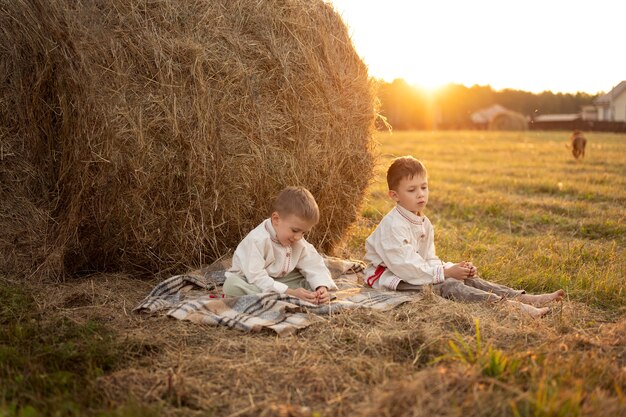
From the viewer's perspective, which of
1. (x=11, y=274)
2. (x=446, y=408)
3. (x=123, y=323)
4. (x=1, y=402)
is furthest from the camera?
(x=11, y=274)

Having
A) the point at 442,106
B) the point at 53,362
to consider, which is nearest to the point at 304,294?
the point at 53,362

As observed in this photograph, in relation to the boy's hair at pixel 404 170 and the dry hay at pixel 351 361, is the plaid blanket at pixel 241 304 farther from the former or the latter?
the boy's hair at pixel 404 170

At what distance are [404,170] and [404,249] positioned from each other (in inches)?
22.1

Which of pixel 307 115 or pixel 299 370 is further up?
pixel 307 115

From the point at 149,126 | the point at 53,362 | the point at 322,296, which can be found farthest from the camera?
the point at 149,126

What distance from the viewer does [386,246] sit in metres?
4.86

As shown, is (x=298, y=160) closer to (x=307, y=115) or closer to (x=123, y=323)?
(x=307, y=115)

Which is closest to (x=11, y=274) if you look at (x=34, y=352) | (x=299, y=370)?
(x=34, y=352)

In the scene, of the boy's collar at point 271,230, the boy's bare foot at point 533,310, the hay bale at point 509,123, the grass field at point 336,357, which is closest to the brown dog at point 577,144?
the grass field at point 336,357

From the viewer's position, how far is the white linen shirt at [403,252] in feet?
15.6

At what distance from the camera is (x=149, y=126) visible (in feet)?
15.1

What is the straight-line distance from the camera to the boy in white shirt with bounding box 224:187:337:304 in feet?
14.7

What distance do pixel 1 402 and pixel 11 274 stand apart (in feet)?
7.15

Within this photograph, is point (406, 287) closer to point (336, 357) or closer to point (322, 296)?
point (322, 296)
